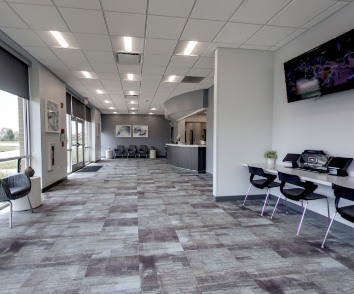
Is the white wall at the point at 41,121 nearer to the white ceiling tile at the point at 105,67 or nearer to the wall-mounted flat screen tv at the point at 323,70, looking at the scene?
the white ceiling tile at the point at 105,67

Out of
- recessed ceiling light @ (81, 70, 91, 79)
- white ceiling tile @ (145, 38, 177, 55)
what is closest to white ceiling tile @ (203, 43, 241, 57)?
white ceiling tile @ (145, 38, 177, 55)

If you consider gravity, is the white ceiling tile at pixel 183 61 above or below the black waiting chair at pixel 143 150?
above

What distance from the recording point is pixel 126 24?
3678 mm

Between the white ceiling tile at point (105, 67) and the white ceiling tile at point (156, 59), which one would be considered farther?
the white ceiling tile at point (105, 67)

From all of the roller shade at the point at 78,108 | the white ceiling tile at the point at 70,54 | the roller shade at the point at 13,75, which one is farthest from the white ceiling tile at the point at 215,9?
the roller shade at the point at 78,108

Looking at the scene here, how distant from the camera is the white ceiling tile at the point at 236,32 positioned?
12.4 feet

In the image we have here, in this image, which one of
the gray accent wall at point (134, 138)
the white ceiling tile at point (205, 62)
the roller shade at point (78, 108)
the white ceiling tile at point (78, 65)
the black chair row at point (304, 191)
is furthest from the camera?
the gray accent wall at point (134, 138)

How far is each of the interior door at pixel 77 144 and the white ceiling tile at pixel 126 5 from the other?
6738 millimetres

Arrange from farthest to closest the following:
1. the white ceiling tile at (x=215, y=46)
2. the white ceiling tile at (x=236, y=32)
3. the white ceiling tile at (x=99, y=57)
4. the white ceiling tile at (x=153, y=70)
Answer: the white ceiling tile at (x=153, y=70) → the white ceiling tile at (x=99, y=57) → the white ceiling tile at (x=215, y=46) → the white ceiling tile at (x=236, y=32)

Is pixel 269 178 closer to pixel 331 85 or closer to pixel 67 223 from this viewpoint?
pixel 331 85

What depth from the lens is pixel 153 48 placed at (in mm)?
4617

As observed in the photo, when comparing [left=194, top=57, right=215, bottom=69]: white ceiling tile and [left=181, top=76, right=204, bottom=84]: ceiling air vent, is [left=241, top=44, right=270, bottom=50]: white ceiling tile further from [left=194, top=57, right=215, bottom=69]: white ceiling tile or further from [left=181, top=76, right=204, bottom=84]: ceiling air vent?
[left=181, top=76, right=204, bottom=84]: ceiling air vent

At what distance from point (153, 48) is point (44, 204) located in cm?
387

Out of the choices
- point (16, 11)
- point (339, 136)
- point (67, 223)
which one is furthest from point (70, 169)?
point (339, 136)
